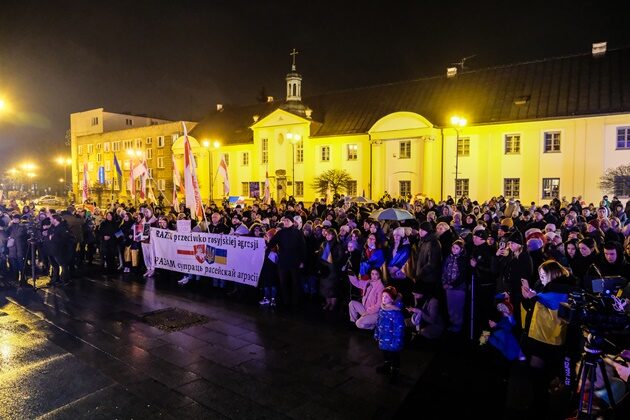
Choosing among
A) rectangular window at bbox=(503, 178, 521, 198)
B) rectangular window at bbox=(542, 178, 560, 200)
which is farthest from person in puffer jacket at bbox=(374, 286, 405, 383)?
rectangular window at bbox=(503, 178, 521, 198)

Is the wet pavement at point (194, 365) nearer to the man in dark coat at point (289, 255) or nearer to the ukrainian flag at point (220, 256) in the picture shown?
the man in dark coat at point (289, 255)

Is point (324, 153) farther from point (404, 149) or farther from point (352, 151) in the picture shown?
point (404, 149)

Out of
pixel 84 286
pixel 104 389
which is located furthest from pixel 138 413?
pixel 84 286

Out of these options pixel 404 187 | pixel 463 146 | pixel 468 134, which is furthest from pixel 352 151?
pixel 468 134

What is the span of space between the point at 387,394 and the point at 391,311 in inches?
40.8

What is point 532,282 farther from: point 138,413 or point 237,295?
point 237,295

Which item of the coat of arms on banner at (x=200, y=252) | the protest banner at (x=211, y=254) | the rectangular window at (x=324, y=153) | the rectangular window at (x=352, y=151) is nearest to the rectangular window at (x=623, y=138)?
the rectangular window at (x=352, y=151)

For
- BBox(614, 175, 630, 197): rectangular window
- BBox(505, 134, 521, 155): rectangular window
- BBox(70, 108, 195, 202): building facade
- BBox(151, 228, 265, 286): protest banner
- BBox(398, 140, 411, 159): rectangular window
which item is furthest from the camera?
BBox(70, 108, 195, 202): building facade

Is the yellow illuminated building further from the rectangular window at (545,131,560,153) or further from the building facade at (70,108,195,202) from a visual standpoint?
the building facade at (70,108,195,202)

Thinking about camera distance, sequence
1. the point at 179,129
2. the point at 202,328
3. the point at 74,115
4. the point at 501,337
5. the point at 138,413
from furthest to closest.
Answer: the point at 74,115, the point at 179,129, the point at 202,328, the point at 501,337, the point at 138,413

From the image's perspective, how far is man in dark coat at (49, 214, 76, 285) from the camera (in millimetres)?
11867

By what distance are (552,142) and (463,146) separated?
625 centimetres

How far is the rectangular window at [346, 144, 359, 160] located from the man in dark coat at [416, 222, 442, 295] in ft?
107

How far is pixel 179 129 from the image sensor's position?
56469 mm
